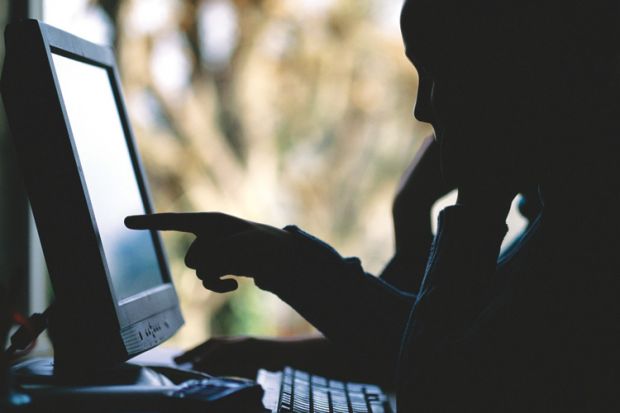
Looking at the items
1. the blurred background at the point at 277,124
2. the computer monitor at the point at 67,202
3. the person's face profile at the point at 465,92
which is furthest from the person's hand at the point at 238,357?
the blurred background at the point at 277,124

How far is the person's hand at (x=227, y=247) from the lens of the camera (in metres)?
0.74

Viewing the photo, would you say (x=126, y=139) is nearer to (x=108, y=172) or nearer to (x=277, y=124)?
(x=108, y=172)

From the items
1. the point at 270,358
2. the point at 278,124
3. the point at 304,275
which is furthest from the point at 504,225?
the point at 278,124

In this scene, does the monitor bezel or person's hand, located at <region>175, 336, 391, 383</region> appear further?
person's hand, located at <region>175, 336, 391, 383</region>

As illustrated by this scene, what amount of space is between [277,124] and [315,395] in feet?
9.97

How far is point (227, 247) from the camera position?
29.3 inches

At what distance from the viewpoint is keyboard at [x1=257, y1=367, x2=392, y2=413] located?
777 millimetres

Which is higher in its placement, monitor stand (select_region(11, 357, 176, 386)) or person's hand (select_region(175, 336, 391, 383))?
monitor stand (select_region(11, 357, 176, 386))

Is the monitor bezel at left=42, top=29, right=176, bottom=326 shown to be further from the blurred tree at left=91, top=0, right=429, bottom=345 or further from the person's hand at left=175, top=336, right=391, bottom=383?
the blurred tree at left=91, top=0, right=429, bottom=345

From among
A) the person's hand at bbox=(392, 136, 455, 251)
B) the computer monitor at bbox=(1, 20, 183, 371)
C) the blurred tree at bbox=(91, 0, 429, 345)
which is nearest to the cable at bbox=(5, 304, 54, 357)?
the computer monitor at bbox=(1, 20, 183, 371)

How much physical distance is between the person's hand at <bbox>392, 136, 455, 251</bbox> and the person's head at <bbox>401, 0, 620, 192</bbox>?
44 centimetres

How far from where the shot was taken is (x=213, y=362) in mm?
1039

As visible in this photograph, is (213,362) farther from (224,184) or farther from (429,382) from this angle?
(224,184)

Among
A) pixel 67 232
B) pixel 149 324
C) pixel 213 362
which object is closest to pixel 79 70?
pixel 67 232
